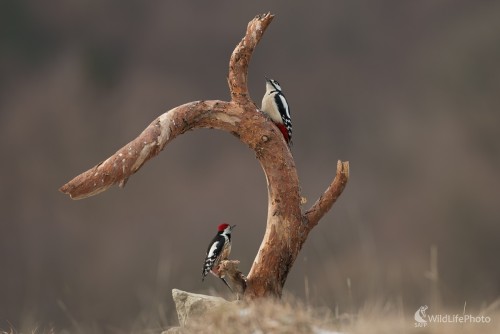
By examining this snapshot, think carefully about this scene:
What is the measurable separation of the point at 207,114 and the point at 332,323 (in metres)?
1.69

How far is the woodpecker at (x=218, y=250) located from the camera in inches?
187

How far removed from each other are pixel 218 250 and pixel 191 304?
405 mm

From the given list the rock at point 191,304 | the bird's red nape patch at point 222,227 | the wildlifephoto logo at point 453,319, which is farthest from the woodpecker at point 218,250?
the wildlifephoto logo at point 453,319

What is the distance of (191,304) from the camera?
4.62 m

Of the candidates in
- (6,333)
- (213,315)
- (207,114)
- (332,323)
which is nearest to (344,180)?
(207,114)

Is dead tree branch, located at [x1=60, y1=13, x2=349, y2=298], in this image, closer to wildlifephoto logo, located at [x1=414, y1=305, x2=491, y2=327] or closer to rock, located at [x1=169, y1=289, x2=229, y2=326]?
rock, located at [x1=169, y1=289, x2=229, y2=326]

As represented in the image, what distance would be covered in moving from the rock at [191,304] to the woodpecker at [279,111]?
1.27 metres

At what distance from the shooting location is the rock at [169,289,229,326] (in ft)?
15.0

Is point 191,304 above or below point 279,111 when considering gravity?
below

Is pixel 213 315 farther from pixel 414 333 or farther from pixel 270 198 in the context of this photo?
pixel 270 198

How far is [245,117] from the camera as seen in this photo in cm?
482

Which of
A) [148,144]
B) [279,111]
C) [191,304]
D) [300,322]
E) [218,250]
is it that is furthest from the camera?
[279,111]

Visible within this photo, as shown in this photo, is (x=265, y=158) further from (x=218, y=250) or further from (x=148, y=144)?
(x=148, y=144)

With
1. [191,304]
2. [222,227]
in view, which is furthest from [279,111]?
[191,304]
